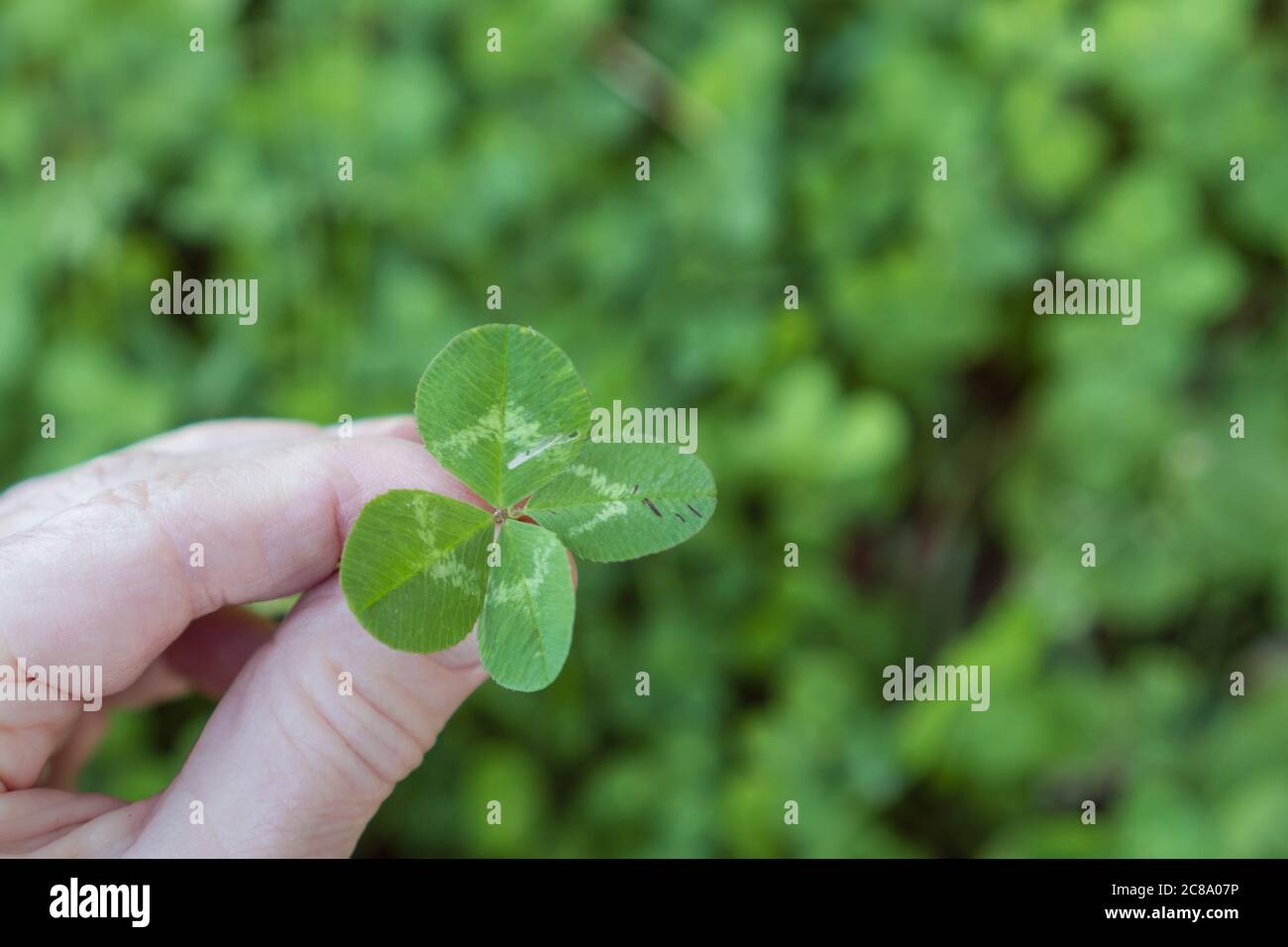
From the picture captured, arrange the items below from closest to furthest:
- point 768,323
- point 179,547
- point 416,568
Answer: point 416,568 → point 179,547 → point 768,323

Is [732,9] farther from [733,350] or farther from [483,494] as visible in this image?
[483,494]

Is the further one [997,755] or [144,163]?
[144,163]

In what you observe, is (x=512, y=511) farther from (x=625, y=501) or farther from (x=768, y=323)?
(x=768, y=323)

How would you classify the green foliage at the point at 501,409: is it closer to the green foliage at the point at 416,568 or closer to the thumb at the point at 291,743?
the green foliage at the point at 416,568

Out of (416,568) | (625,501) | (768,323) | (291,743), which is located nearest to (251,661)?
(291,743)

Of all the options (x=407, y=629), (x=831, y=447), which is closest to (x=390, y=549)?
(x=407, y=629)

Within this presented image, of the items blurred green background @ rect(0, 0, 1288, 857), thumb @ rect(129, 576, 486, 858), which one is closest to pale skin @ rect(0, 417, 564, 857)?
thumb @ rect(129, 576, 486, 858)

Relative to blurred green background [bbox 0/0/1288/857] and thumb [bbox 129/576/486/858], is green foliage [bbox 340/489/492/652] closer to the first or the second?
thumb [bbox 129/576/486/858]

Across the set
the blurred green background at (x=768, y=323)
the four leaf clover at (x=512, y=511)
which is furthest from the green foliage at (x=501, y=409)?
the blurred green background at (x=768, y=323)
